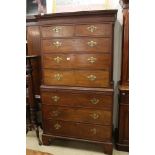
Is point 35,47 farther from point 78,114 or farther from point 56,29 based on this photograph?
point 78,114

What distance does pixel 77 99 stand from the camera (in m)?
2.26

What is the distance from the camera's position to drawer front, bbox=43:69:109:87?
2156 mm

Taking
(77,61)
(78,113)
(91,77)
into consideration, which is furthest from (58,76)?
(78,113)

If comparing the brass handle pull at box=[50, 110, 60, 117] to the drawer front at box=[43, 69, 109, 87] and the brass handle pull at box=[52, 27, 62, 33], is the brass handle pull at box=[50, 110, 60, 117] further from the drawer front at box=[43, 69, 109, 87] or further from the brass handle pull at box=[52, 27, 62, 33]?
the brass handle pull at box=[52, 27, 62, 33]

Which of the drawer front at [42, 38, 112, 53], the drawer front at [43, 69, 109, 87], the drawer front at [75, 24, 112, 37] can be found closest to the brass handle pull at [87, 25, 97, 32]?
the drawer front at [75, 24, 112, 37]

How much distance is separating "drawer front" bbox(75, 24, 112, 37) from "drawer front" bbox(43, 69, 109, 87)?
17.6 inches

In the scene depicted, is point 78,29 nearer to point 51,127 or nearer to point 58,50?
point 58,50

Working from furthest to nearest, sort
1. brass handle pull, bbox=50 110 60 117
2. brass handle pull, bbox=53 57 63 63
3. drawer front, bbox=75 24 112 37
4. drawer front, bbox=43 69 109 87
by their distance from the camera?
brass handle pull, bbox=50 110 60 117 < brass handle pull, bbox=53 57 63 63 < drawer front, bbox=43 69 109 87 < drawer front, bbox=75 24 112 37

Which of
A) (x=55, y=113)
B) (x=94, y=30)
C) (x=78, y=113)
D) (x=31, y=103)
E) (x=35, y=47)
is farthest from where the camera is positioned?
(x=35, y=47)

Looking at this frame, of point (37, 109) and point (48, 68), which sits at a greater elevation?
point (48, 68)

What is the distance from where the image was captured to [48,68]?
2338 millimetres

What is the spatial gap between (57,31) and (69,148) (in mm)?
1559
